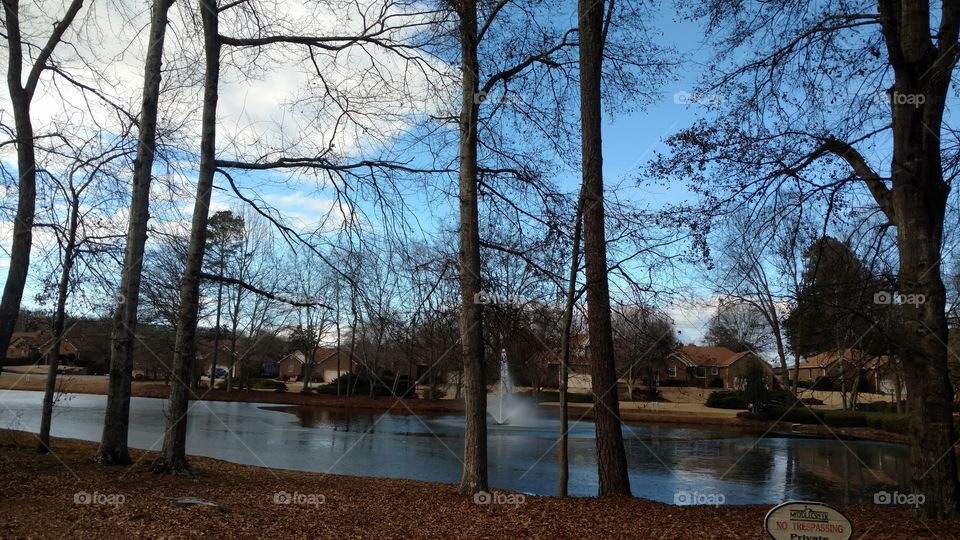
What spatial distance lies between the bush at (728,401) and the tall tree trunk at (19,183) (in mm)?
45455

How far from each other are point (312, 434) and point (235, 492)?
19.3 metres

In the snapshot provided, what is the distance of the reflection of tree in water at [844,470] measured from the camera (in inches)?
713

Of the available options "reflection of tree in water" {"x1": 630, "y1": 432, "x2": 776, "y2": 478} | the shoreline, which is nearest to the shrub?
the shoreline

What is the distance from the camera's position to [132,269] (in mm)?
11203

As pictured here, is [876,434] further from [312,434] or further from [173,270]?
[173,270]

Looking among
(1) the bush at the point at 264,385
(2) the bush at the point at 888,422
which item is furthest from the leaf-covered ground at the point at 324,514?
(1) the bush at the point at 264,385

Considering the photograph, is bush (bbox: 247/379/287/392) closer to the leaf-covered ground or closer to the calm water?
the calm water

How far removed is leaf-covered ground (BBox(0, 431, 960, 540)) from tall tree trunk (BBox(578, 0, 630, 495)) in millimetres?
706

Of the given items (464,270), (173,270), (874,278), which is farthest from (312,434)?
(874,278)

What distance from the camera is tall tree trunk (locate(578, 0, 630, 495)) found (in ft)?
32.0
